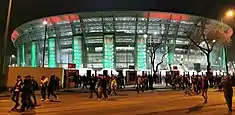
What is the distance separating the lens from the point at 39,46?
81062 mm

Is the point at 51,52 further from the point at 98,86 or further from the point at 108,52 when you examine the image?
the point at 98,86

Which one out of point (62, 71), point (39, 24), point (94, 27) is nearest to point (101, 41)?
point (94, 27)

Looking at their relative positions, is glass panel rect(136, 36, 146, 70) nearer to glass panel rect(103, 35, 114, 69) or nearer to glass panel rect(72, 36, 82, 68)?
glass panel rect(103, 35, 114, 69)

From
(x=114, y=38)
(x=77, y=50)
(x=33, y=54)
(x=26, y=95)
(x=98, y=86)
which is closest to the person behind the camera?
(x=26, y=95)

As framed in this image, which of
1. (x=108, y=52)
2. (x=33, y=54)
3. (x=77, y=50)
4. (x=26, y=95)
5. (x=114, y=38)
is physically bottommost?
(x=26, y=95)

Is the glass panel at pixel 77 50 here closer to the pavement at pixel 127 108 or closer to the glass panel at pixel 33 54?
the glass panel at pixel 33 54

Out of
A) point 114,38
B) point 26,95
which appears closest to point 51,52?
point 114,38

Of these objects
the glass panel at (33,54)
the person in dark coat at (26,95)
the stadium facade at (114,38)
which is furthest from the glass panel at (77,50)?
the person in dark coat at (26,95)

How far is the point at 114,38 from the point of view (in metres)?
71.8

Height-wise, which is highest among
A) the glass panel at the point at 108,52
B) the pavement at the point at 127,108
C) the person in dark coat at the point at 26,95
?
the glass panel at the point at 108,52

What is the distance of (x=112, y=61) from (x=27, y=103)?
56.7 m

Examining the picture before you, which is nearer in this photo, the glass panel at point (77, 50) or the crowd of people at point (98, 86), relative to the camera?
the crowd of people at point (98, 86)

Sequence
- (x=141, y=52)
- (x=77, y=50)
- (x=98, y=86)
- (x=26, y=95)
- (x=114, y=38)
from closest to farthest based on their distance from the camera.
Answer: (x=26, y=95) < (x=98, y=86) < (x=114, y=38) < (x=141, y=52) < (x=77, y=50)

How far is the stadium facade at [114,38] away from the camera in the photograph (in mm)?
71188
